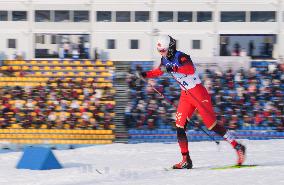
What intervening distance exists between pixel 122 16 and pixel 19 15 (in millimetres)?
5367

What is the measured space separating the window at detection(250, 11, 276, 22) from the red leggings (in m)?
22.5

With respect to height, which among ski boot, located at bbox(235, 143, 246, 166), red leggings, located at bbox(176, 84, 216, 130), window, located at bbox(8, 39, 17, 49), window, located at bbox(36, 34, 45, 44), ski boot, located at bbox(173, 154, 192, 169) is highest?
window, located at bbox(36, 34, 45, 44)

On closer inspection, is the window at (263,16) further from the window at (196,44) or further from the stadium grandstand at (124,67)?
the window at (196,44)

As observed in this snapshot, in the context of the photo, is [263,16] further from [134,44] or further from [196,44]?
[134,44]

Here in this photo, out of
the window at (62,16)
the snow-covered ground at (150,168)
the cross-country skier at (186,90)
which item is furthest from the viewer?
the window at (62,16)

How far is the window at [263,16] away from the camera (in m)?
31.0

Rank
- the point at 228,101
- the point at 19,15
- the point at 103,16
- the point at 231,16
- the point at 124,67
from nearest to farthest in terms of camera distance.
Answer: the point at 228,101, the point at 124,67, the point at 231,16, the point at 103,16, the point at 19,15

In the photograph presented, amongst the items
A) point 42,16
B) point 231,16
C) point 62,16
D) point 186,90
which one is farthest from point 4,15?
point 186,90

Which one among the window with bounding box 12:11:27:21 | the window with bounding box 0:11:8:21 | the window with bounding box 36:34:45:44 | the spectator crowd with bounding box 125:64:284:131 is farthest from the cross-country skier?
the window with bounding box 0:11:8:21

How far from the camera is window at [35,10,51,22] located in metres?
31.8

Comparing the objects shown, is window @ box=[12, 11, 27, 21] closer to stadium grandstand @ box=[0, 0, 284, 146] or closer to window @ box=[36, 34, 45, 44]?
stadium grandstand @ box=[0, 0, 284, 146]

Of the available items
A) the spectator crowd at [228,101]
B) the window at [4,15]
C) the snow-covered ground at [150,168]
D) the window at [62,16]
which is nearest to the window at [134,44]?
Result: the window at [62,16]

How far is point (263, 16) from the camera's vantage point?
1226 inches

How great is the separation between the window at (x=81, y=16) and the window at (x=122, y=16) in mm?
1610
